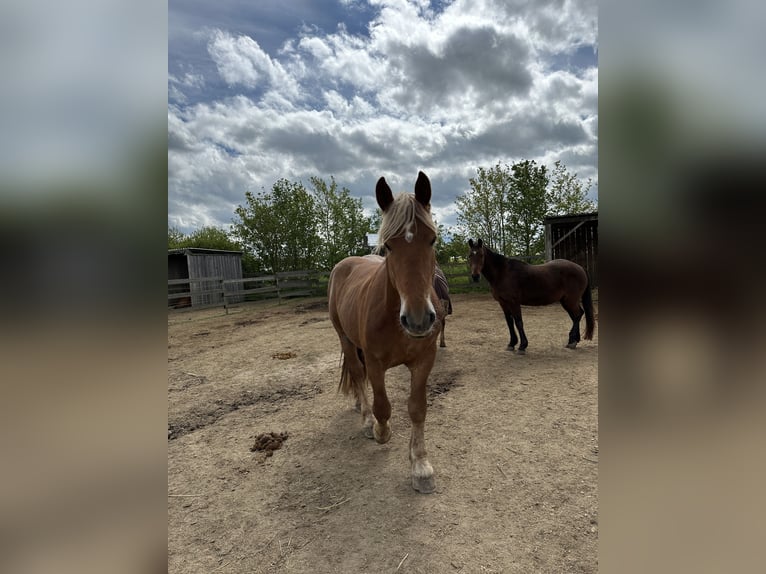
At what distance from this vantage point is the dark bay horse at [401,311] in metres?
1.95

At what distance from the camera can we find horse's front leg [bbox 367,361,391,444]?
256cm

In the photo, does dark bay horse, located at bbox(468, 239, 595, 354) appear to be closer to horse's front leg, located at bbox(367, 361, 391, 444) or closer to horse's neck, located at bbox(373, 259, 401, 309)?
horse's front leg, located at bbox(367, 361, 391, 444)

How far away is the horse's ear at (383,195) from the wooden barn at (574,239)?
37.5 ft

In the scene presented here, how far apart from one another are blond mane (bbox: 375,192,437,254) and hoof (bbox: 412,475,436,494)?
164 centimetres

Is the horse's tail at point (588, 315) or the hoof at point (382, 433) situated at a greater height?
the horse's tail at point (588, 315)

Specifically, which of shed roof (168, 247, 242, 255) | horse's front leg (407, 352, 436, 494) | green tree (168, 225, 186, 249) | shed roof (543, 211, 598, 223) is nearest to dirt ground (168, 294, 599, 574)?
horse's front leg (407, 352, 436, 494)

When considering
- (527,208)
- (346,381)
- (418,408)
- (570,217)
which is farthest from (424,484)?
(527,208)

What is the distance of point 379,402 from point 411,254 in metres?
1.26

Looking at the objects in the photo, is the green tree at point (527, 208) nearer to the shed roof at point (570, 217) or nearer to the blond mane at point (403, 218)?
the shed roof at point (570, 217)

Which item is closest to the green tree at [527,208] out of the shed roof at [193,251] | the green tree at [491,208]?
the green tree at [491,208]

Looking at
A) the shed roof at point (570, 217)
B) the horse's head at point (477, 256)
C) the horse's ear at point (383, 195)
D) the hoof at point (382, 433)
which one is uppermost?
the shed roof at point (570, 217)
